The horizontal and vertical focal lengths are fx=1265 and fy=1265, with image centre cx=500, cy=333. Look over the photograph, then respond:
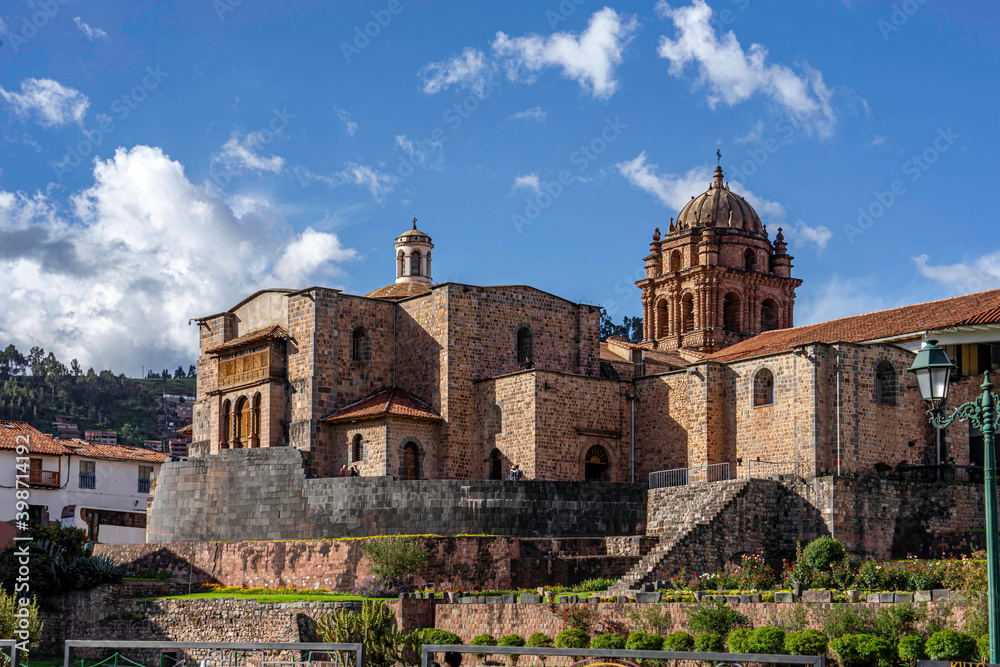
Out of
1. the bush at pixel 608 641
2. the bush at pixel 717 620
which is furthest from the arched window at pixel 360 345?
the bush at pixel 717 620

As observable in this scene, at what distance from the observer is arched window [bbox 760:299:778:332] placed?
212ft

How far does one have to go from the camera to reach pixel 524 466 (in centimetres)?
4184

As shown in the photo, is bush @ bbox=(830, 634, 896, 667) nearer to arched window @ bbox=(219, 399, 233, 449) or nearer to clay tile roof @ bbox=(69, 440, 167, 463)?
arched window @ bbox=(219, 399, 233, 449)

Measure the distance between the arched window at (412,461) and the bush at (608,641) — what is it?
54.9 feet

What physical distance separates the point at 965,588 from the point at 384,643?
12334mm

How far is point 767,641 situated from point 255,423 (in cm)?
2581

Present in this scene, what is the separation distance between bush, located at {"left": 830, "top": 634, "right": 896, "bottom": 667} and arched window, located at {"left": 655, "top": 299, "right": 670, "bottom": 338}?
4285 centimetres

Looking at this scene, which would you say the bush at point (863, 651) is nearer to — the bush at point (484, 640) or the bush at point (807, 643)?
the bush at point (807, 643)

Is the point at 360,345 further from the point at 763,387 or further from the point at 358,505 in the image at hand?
the point at 763,387

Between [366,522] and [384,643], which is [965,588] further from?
[366,522]

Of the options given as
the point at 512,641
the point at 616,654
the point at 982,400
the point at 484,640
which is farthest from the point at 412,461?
the point at 616,654

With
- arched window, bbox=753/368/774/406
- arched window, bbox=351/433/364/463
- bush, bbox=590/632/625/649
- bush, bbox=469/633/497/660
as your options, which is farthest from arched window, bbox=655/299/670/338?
bush, bbox=590/632/625/649

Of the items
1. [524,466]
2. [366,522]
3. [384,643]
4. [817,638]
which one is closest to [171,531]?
[366,522]

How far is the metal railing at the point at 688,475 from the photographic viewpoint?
40125 millimetres
